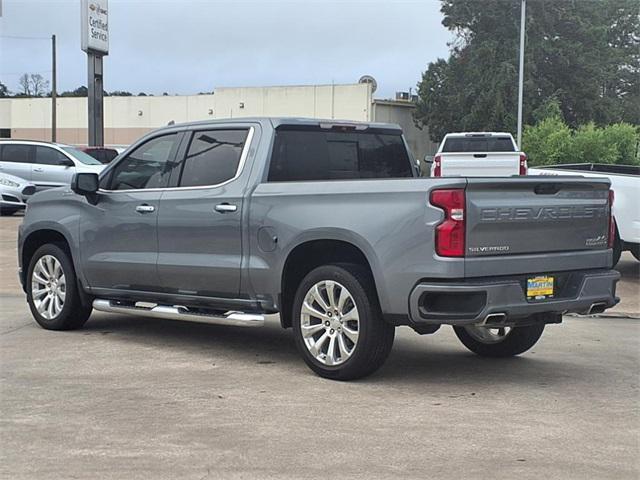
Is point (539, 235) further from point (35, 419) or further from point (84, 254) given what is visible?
point (84, 254)

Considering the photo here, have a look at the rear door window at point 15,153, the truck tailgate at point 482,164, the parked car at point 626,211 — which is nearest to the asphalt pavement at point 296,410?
the parked car at point 626,211

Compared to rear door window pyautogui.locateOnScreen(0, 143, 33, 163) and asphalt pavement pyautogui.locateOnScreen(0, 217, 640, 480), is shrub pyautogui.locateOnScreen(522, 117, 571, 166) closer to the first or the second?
rear door window pyautogui.locateOnScreen(0, 143, 33, 163)

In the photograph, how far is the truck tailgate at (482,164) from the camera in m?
15.2

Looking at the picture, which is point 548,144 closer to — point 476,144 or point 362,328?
point 476,144

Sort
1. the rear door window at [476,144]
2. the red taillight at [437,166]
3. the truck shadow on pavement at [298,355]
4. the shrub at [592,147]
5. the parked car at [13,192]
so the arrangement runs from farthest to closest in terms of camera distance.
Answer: the shrub at [592,147], the parked car at [13,192], the rear door window at [476,144], the red taillight at [437,166], the truck shadow on pavement at [298,355]

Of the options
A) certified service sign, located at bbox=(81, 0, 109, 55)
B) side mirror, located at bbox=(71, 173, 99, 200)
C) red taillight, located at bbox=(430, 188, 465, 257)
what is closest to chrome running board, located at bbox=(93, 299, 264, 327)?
side mirror, located at bbox=(71, 173, 99, 200)

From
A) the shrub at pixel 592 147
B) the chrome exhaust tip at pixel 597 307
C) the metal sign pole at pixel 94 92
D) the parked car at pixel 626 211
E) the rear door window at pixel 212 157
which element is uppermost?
the metal sign pole at pixel 94 92

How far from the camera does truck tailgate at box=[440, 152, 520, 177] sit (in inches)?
600

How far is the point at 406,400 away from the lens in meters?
5.95

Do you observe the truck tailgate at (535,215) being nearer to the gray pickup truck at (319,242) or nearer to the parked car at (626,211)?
the gray pickup truck at (319,242)

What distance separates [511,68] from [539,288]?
46298mm

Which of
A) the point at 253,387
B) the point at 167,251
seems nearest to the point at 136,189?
the point at 167,251

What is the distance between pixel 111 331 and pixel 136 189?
154 centimetres

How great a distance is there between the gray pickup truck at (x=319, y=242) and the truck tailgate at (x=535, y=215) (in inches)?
0.5
